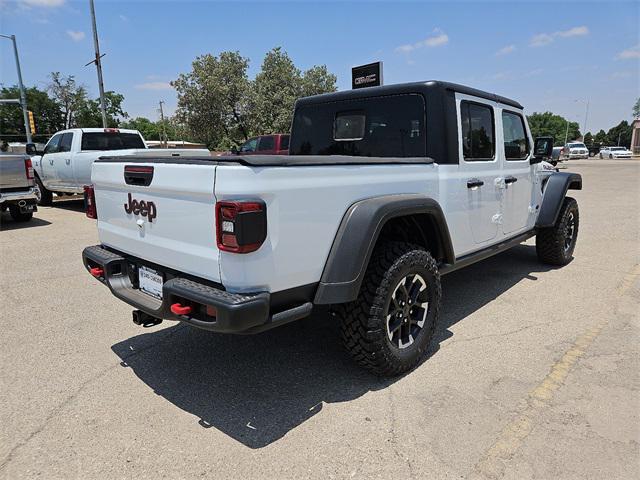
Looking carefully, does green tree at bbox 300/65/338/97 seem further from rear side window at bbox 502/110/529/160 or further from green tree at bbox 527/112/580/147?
green tree at bbox 527/112/580/147

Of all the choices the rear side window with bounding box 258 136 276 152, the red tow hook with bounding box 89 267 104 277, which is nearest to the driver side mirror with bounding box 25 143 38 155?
the rear side window with bounding box 258 136 276 152

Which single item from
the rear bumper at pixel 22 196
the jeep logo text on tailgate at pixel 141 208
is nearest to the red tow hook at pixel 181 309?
the jeep logo text on tailgate at pixel 141 208

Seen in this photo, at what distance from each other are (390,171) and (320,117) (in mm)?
1696

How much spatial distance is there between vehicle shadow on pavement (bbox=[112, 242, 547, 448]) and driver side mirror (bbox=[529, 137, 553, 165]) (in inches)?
79.7

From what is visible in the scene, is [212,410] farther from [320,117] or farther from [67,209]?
[67,209]

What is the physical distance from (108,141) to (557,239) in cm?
1002

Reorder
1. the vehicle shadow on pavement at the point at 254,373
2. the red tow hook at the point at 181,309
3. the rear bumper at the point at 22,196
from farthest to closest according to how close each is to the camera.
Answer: the rear bumper at the point at 22,196, the vehicle shadow on pavement at the point at 254,373, the red tow hook at the point at 181,309

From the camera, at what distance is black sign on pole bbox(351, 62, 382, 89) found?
12171 millimetres

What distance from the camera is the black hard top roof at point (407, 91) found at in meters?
3.50

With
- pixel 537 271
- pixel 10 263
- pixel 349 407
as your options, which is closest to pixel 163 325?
pixel 349 407

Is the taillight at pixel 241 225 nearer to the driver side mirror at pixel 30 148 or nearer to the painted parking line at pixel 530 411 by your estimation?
the painted parking line at pixel 530 411

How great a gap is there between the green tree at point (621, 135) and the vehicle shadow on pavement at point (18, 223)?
10297 centimetres

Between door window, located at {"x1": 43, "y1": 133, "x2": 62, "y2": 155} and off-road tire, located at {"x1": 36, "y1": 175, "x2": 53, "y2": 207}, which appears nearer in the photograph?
door window, located at {"x1": 43, "y1": 133, "x2": 62, "y2": 155}

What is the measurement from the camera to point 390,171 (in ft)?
9.75
